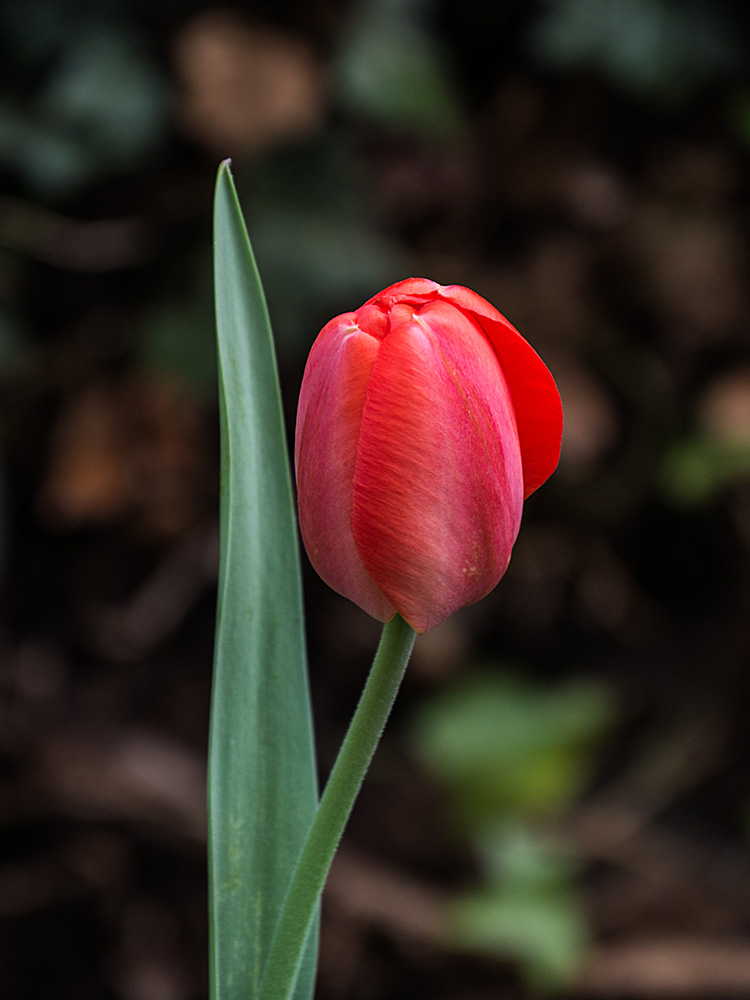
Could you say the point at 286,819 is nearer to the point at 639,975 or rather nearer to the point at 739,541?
the point at 639,975

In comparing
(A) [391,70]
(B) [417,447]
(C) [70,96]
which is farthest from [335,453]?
(A) [391,70]

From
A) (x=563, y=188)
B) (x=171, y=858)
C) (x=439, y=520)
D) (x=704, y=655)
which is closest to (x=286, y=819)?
(x=439, y=520)

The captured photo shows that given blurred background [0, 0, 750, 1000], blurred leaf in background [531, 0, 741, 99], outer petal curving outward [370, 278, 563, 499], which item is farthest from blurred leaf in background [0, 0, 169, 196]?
outer petal curving outward [370, 278, 563, 499]

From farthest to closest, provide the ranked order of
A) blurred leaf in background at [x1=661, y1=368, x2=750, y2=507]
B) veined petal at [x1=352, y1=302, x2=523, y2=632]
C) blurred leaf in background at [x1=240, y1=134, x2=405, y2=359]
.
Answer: blurred leaf in background at [x1=661, y1=368, x2=750, y2=507] → blurred leaf in background at [x1=240, y1=134, x2=405, y2=359] → veined petal at [x1=352, y1=302, x2=523, y2=632]

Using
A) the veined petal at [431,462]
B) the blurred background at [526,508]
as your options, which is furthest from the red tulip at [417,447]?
the blurred background at [526,508]

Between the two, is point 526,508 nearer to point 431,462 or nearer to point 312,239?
point 312,239

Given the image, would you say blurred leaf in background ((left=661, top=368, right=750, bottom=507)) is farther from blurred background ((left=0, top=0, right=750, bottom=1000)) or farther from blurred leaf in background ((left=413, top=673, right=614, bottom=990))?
blurred leaf in background ((left=413, top=673, right=614, bottom=990))

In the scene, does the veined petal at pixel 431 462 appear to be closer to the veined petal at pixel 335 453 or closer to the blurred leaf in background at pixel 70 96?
the veined petal at pixel 335 453

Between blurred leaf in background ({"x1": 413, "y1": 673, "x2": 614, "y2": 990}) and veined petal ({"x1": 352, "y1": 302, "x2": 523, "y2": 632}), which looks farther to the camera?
blurred leaf in background ({"x1": 413, "y1": 673, "x2": 614, "y2": 990})
